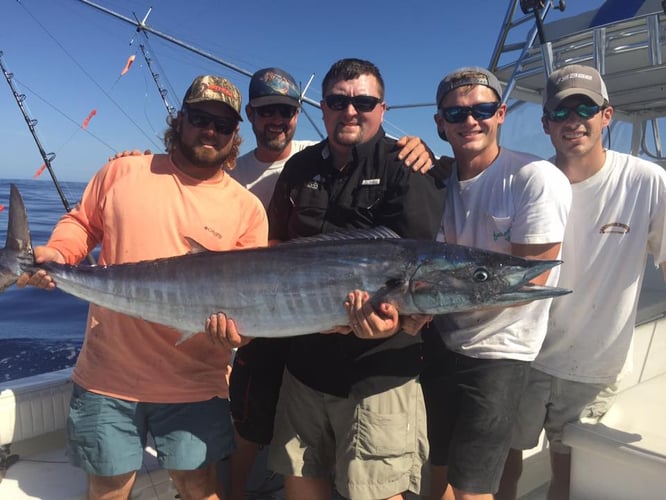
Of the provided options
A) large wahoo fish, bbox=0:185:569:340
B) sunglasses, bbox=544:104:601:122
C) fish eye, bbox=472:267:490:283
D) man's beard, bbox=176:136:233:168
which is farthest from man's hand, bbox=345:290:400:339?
sunglasses, bbox=544:104:601:122

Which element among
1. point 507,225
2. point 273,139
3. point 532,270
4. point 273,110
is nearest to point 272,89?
point 273,110

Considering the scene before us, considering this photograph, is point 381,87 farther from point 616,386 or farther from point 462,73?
point 616,386

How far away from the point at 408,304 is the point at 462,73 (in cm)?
117

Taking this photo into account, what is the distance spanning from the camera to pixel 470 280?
204 cm

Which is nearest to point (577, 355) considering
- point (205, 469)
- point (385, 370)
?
point (385, 370)

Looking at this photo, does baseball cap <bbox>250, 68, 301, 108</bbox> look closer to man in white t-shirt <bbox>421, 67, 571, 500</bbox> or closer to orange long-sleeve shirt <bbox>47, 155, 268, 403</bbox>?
orange long-sleeve shirt <bbox>47, 155, 268, 403</bbox>

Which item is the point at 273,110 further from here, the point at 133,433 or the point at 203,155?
the point at 133,433

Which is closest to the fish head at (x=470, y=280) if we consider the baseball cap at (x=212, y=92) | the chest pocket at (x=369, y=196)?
the chest pocket at (x=369, y=196)

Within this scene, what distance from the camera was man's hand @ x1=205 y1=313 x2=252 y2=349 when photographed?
2.28 m

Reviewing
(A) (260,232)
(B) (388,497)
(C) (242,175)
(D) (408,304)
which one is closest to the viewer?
(D) (408,304)

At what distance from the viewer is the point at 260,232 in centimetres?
261

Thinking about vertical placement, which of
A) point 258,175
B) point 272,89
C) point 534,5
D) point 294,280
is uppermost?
point 534,5

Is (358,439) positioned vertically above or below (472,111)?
below

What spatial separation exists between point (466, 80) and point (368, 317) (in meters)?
1.24
